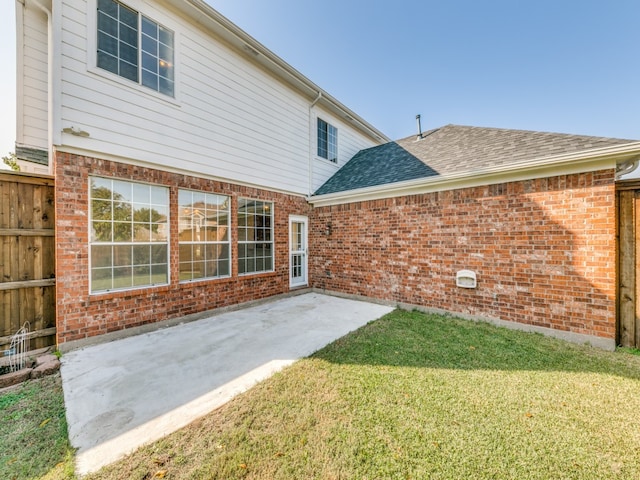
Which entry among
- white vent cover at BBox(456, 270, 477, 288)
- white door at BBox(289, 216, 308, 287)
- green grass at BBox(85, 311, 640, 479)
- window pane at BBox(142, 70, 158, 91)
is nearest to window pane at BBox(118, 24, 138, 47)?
window pane at BBox(142, 70, 158, 91)

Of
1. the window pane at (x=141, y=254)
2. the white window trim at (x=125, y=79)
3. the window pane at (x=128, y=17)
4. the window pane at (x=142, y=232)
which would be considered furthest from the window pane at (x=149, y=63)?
the window pane at (x=141, y=254)

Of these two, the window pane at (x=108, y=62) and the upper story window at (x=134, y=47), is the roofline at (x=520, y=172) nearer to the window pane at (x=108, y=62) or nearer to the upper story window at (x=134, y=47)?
the upper story window at (x=134, y=47)

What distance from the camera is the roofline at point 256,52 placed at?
522 cm

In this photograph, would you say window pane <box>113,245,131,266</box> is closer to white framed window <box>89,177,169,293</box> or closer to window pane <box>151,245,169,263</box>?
white framed window <box>89,177,169,293</box>

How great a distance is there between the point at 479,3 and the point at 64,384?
42.6 ft

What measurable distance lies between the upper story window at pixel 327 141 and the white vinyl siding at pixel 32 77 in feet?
22.5

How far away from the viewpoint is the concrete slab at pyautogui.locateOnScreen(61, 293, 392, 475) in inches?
91.7

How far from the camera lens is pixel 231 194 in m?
6.29

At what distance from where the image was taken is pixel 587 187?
430cm

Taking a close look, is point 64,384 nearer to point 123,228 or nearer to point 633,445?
point 123,228

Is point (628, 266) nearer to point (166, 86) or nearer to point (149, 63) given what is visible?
point (166, 86)

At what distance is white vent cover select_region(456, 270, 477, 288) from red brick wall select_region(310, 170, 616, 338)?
111 mm

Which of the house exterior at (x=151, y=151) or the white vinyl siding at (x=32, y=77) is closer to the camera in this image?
the house exterior at (x=151, y=151)

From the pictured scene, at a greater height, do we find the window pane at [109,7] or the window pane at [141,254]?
the window pane at [109,7]
